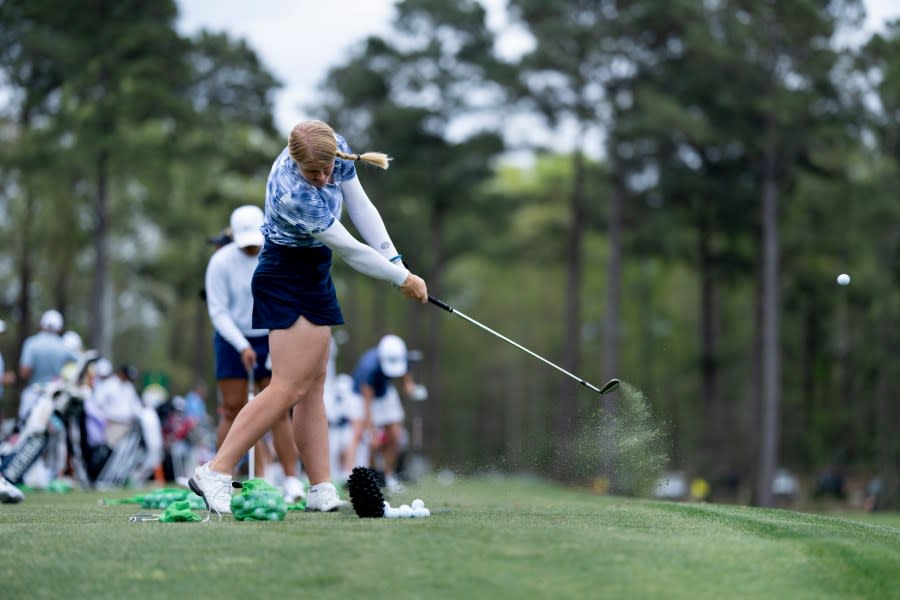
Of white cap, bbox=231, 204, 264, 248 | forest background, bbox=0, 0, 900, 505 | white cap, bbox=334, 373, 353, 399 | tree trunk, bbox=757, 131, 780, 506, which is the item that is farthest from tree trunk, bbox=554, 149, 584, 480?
white cap, bbox=231, 204, 264, 248

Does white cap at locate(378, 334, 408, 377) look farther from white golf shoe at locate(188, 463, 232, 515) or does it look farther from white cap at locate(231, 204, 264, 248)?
white golf shoe at locate(188, 463, 232, 515)

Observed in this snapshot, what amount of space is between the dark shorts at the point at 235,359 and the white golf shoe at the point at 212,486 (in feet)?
8.86

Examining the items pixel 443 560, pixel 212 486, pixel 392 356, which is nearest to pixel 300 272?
pixel 212 486

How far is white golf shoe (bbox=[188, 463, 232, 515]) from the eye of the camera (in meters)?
7.25

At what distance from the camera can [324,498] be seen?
7844 millimetres

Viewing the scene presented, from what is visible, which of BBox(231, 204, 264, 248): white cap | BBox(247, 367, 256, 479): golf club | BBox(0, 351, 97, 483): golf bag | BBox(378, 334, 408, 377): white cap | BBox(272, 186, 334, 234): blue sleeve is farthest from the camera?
BBox(378, 334, 408, 377): white cap

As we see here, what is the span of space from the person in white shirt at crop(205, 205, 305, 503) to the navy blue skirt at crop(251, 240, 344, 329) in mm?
2301

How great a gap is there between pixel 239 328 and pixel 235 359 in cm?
23

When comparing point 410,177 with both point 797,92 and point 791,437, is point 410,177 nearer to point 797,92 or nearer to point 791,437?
point 797,92

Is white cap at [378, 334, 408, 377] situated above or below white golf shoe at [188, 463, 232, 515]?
above

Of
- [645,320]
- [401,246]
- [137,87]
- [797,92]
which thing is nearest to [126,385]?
[137,87]

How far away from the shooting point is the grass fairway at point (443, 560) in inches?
201

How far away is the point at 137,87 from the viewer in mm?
32031

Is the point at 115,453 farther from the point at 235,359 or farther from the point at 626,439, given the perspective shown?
the point at 626,439
